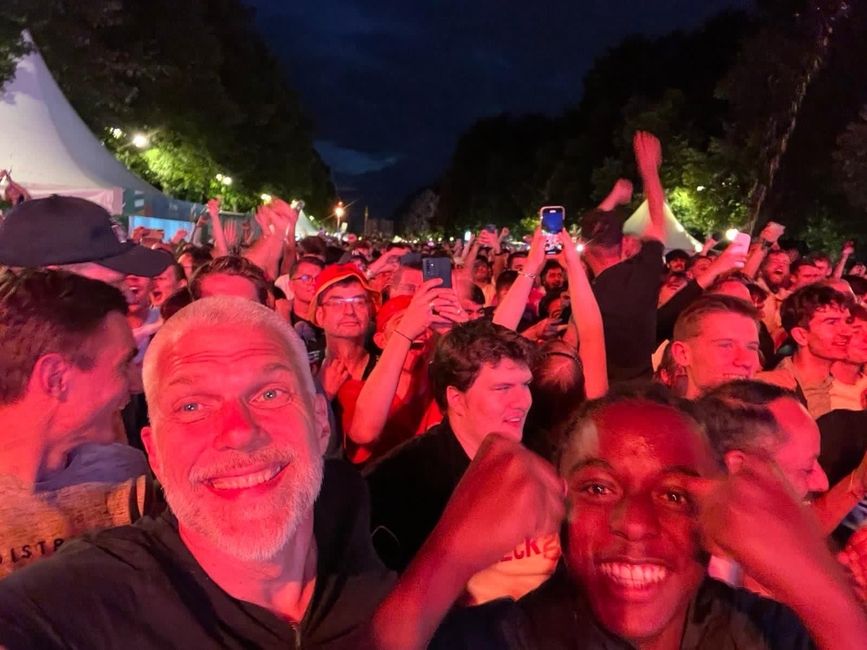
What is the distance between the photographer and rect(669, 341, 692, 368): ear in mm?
3820

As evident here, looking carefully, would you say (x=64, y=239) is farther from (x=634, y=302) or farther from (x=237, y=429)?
(x=634, y=302)

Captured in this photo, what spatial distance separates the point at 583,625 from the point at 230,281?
284cm

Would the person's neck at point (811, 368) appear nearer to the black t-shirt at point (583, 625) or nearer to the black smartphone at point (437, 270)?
the black smartphone at point (437, 270)

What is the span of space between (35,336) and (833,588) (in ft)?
6.44

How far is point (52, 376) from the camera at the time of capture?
2262mm

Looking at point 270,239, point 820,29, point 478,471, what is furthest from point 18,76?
point 820,29

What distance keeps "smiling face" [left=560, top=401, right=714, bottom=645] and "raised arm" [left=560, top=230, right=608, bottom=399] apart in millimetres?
2153

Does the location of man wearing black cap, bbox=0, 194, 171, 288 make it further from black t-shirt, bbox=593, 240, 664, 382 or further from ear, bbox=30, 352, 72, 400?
black t-shirt, bbox=593, 240, 664, 382

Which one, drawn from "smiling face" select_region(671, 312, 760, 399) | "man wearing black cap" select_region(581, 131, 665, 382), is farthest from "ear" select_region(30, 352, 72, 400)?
"man wearing black cap" select_region(581, 131, 665, 382)

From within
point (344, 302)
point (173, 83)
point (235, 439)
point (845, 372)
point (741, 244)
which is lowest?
point (845, 372)

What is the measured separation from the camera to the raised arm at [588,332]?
13.8 feet

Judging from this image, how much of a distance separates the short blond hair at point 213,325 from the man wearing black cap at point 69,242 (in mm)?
1602

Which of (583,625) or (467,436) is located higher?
(583,625)

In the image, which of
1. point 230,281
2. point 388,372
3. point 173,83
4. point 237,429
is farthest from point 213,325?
point 173,83
